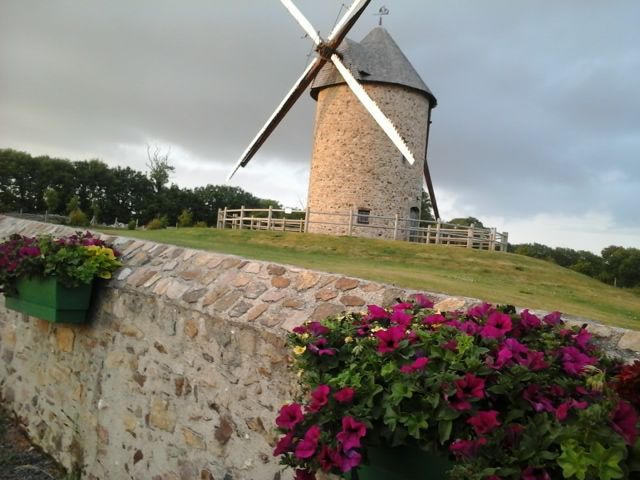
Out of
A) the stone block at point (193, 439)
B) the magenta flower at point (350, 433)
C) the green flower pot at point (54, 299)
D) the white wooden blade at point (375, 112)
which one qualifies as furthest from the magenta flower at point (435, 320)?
the white wooden blade at point (375, 112)

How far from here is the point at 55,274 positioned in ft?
18.3

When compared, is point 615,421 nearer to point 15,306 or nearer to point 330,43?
point 15,306

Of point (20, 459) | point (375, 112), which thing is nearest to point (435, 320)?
point (20, 459)

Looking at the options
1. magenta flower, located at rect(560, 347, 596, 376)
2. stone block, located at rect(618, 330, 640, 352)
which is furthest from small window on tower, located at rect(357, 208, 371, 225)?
magenta flower, located at rect(560, 347, 596, 376)

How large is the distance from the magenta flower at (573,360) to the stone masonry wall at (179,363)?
0.70m

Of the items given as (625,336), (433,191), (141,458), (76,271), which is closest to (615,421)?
(625,336)

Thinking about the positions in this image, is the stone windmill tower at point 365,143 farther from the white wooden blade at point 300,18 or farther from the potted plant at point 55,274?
the potted plant at point 55,274

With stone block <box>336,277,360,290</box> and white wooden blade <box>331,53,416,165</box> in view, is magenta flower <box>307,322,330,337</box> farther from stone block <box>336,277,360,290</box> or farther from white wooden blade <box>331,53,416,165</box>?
white wooden blade <box>331,53,416,165</box>

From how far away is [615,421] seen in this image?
195 cm

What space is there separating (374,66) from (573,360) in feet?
67.5

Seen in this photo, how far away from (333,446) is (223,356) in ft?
7.28

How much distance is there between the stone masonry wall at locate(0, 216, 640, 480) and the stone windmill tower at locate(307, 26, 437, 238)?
1492 cm

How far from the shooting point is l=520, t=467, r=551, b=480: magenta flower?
6.30 ft

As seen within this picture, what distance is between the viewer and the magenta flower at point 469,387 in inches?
85.2
